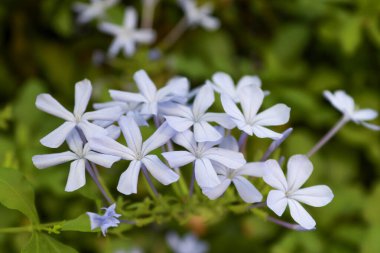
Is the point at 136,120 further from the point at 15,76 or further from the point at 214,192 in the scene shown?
the point at 15,76

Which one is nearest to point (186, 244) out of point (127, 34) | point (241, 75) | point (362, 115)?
point (241, 75)

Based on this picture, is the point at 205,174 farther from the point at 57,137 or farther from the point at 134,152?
the point at 57,137

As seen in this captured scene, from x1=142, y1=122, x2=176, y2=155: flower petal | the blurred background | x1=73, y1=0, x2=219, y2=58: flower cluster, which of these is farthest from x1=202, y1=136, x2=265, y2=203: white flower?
x1=73, y1=0, x2=219, y2=58: flower cluster

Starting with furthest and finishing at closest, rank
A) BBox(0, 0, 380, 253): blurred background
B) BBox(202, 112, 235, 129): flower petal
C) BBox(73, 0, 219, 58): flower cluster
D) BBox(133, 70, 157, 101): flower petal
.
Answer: BBox(73, 0, 219, 58): flower cluster → BBox(0, 0, 380, 253): blurred background → BBox(133, 70, 157, 101): flower petal → BBox(202, 112, 235, 129): flower petal

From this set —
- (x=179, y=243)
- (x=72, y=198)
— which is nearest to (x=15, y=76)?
(x=72, y=198)

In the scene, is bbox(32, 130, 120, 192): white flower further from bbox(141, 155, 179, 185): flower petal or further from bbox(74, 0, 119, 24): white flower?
bbox(74, 0, 119, 24): white flower

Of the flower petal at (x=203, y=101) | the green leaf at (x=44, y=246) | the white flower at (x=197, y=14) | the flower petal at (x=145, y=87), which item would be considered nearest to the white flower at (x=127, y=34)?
the white flower at (x=197, y=14)
